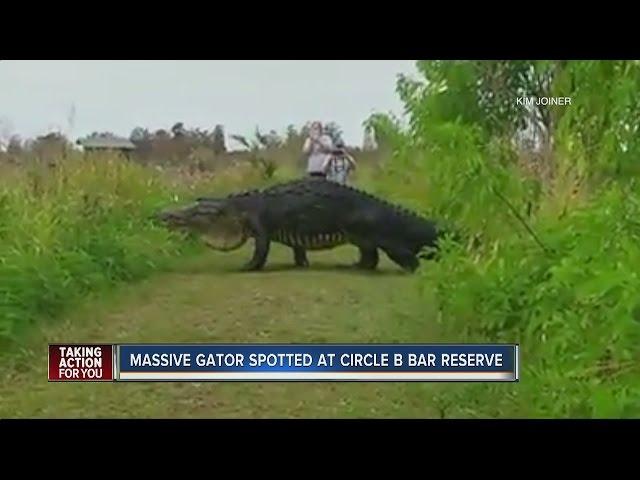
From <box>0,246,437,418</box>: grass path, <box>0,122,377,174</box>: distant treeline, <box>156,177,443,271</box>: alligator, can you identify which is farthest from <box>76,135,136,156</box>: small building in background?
<box>0,246,437,418</box>: grass path

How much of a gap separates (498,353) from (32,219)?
1.22 meters

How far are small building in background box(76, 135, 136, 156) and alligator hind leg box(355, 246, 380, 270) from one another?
651mm

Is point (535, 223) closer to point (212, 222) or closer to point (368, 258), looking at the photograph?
point (368, 258)

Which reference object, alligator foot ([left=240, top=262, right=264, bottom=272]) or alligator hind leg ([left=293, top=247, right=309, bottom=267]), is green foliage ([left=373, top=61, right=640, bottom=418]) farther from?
alligator foot ([left=240, top=262, right=264, bottom=272])

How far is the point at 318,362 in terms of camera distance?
9.12 ft

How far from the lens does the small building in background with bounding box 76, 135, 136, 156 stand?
2838mm

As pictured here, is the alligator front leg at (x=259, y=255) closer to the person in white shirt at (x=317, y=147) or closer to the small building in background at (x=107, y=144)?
the person in white shirt at (x=317, y=147)

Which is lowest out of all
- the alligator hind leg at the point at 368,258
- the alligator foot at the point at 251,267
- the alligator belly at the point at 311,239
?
the alligator foot at the point at 251,267

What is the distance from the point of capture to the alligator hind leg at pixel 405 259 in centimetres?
293

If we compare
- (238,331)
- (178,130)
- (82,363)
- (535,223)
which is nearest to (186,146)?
(178,130)

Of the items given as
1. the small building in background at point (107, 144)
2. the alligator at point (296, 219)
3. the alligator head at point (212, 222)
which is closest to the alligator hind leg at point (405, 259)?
the alligator at point (296, 219)

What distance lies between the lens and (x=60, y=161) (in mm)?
2871
